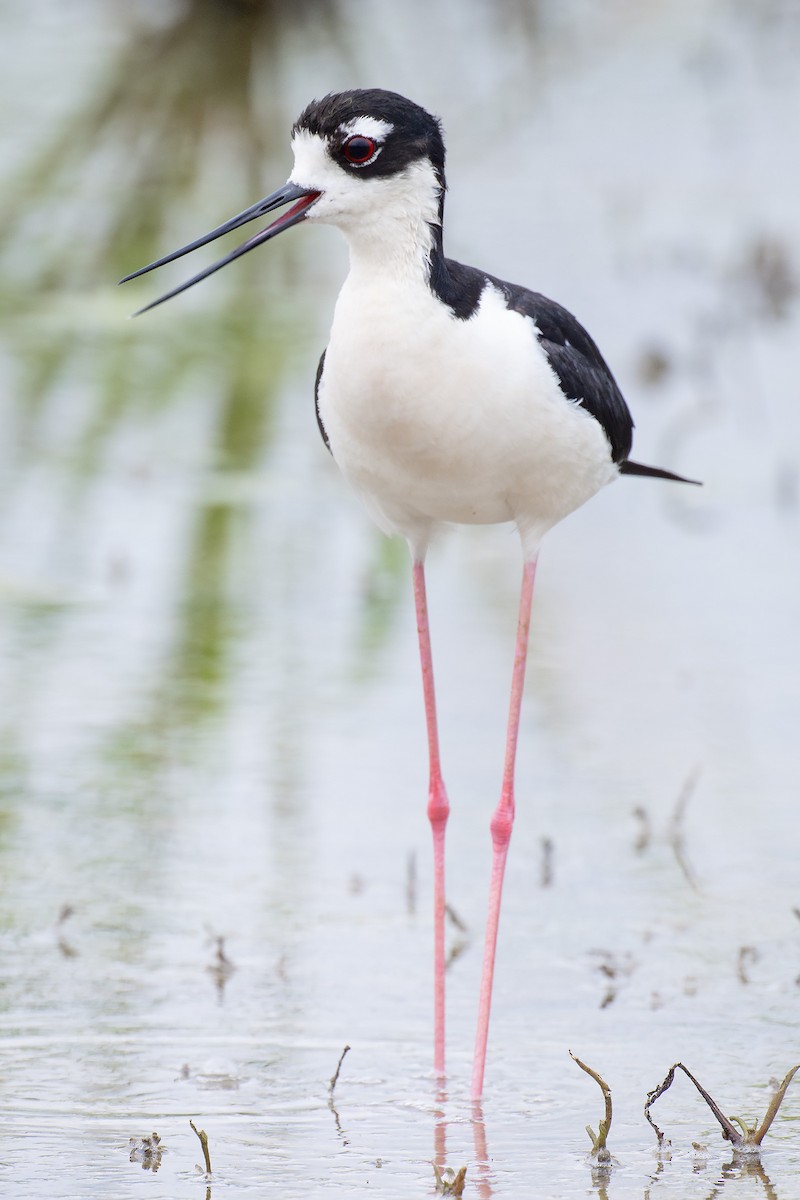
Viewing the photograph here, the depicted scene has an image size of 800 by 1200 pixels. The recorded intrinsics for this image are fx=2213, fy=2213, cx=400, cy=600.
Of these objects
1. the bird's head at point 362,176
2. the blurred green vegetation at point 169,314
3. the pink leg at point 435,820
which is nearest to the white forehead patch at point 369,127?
the bird's head at point 362,176

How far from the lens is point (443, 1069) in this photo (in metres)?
3.88

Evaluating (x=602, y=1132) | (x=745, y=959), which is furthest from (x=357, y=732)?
(x=602, y=1132)

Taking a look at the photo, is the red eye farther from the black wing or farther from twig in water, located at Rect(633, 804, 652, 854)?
twig in water, located at Rect(633, 804, 652, 854)

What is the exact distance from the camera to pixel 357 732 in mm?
5531

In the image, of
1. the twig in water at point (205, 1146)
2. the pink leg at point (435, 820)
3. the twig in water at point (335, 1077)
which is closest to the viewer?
the twig in water at point (205, 1146)

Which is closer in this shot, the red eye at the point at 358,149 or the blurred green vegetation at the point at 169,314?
the red eye at the point at 358,149

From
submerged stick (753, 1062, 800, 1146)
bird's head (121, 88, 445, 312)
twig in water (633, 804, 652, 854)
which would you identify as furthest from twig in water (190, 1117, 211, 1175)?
twig in water (633, 804, 652, 854)

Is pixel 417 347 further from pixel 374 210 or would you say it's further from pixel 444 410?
pixel 374 210

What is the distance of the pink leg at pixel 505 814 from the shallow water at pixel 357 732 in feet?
0.46

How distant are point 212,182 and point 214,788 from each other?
21.4 ft

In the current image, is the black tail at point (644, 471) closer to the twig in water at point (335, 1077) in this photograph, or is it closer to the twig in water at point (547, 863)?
the twig in water at point (547, 863)

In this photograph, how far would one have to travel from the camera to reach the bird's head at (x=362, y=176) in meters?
3.78

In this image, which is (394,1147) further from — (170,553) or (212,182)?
(212,182)

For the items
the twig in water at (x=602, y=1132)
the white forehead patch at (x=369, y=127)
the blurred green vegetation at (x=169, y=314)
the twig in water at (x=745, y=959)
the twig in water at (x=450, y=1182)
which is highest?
the blurred green vegetation at (x=169, y=314)
